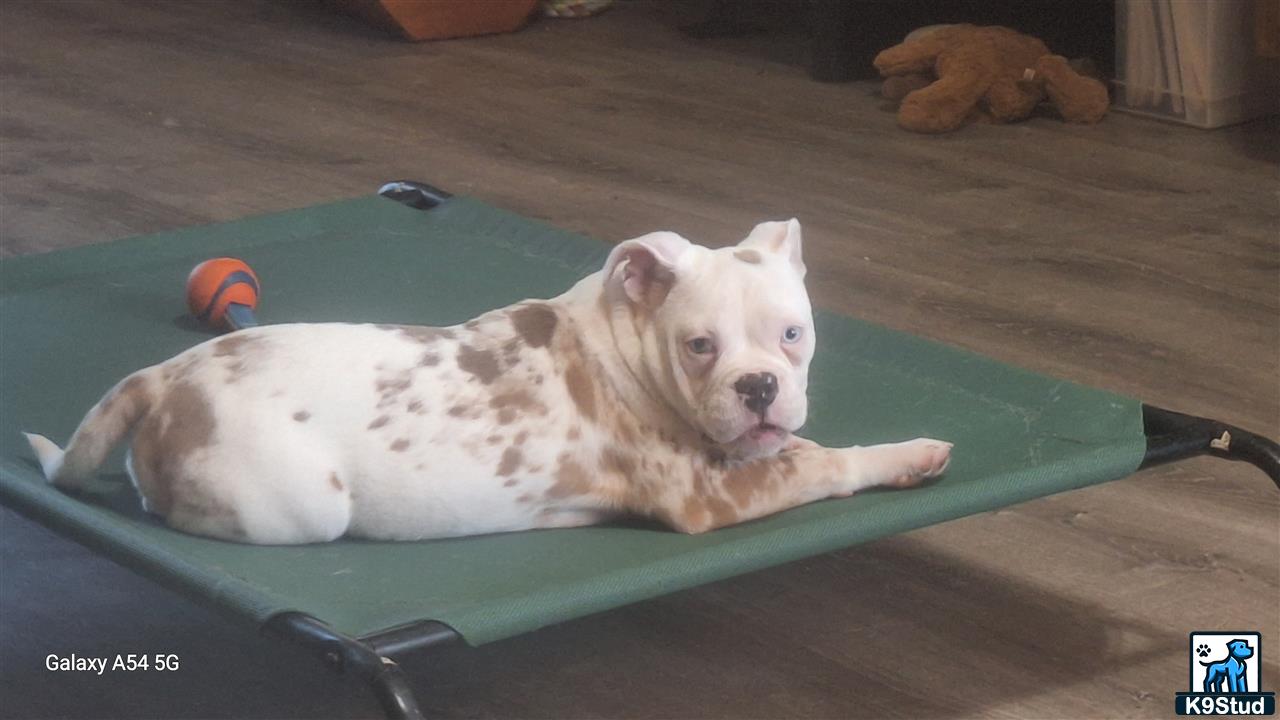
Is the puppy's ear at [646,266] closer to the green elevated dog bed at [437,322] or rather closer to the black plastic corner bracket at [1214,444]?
the green elevated dog bed at [437,322]

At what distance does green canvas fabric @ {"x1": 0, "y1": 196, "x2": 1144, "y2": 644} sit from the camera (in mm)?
1375

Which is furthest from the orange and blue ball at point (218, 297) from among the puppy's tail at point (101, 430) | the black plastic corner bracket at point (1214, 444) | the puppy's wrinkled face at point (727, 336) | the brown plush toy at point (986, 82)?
the brown plush toy at point (986, 82)

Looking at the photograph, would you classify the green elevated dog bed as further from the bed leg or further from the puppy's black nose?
the puppy's black nose

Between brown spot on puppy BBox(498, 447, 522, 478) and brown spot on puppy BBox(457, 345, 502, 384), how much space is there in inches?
2.6

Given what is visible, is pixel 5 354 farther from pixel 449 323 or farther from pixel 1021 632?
pixel 1021 632

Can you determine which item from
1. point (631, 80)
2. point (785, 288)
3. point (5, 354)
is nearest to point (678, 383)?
point (785, 288)

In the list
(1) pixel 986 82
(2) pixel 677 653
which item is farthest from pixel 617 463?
(1) pixel 986 82

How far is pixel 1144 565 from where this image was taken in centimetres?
191

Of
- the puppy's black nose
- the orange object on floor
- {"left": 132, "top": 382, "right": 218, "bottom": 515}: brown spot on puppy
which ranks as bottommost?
the orange object on floor

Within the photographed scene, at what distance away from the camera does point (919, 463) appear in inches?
61.7

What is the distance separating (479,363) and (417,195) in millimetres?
1100

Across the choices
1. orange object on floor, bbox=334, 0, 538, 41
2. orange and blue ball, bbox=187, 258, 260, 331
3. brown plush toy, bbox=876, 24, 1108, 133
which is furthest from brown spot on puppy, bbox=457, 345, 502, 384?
orange object on floor, bbox=334, 0, 538, 41

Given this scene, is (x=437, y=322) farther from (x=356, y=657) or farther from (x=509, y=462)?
(x=356, y=657)

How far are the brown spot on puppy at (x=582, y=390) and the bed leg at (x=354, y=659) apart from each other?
349 mm
